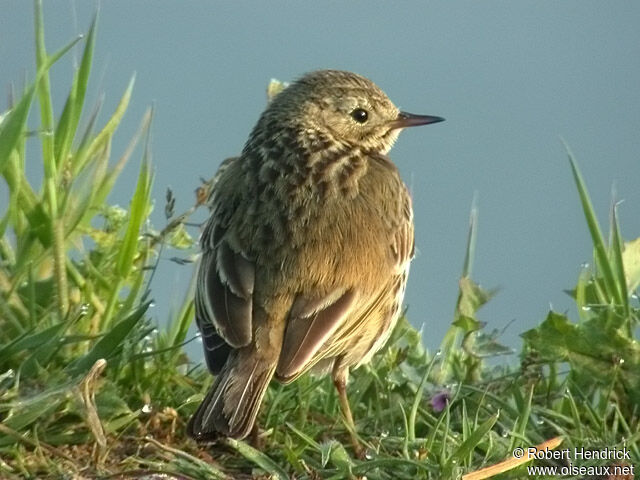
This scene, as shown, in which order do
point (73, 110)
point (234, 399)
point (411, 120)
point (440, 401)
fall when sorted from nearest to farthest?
1. point (234, 399)
2. point (440, 401)
3. point (73, 110)
4. point (411, 120)

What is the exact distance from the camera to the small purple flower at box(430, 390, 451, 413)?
5762mm

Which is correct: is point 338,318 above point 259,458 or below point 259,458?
above

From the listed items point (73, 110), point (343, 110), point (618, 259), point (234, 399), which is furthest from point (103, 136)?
Answer: point (618, 259)

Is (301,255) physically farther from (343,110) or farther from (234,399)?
(343,110)

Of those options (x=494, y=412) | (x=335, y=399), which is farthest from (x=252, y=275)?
(x=494, y=412)

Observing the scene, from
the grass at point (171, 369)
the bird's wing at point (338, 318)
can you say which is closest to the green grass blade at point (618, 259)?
the grass at point (171, 369)

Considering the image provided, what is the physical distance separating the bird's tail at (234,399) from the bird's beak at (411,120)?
2178 millimetres

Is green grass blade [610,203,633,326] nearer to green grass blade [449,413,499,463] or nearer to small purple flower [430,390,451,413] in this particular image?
small purple flower [430,390,451,413]

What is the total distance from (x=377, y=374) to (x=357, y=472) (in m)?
1.26

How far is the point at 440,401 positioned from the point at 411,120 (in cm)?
193

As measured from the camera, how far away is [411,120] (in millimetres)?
7141

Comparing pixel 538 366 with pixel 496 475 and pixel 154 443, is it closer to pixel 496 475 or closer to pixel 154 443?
pixel 496 475

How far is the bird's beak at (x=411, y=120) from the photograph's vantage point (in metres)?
7.09

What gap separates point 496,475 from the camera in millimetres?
4945
